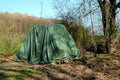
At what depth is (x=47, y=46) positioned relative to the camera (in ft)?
44.6

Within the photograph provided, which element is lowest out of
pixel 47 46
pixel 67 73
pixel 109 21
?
pixel 67 73

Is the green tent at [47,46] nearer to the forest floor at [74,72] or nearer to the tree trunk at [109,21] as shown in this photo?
the tree trunk at [109,21]

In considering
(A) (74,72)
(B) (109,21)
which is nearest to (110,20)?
(B) (109,21)

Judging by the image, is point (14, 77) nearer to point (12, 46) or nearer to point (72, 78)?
point (72, 78)

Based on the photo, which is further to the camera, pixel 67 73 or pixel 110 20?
pixel 110 20

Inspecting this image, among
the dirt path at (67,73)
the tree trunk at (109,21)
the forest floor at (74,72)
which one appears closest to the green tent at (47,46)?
the tree trunk at (109,21)

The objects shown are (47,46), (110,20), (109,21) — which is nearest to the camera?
(47,46)

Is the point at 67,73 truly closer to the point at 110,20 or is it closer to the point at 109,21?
the point at 109,21

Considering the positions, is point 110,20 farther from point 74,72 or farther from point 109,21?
point 74,72

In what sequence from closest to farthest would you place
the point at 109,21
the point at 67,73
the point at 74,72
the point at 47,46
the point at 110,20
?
the point at 67,73 → the point at 74,72 → the point at 47,46 → the point at 109,21 → the point at 110,20

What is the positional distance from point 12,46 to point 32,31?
5.06 metres

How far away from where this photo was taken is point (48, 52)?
13352 mm

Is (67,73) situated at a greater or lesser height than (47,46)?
lesser

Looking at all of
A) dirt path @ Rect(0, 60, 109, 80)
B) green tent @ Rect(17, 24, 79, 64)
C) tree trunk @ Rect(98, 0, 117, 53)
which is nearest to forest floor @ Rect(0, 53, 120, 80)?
dirt path @ Rect(0, 60, 109, 80)
